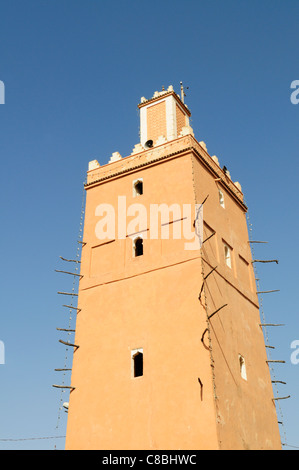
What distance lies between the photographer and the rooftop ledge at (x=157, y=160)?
1814 cm

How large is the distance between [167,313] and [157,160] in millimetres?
5714

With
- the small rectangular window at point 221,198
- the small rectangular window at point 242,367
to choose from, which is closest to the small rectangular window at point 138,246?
the small rectangular window at point 221,198

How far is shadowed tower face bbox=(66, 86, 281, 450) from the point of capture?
552 inches

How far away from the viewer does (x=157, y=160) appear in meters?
18.4

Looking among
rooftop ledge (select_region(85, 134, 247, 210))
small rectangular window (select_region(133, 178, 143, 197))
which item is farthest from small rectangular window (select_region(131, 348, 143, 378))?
rooftop ledge (select_region(85, 134, 247, 210))

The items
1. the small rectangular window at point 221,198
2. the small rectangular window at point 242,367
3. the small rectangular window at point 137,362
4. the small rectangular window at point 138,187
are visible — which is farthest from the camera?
the small rectangular window at point 221,198

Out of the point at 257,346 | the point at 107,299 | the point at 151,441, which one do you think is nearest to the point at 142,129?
the point at 107,299

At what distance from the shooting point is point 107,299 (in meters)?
16.9

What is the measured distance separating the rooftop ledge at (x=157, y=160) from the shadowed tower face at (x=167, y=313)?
0.05 meters

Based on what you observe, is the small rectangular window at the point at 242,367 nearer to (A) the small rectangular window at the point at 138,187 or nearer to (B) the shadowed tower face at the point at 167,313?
(B) the shadowed tower face at the point at 167,313

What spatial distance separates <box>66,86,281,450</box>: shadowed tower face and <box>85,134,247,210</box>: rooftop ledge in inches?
1.9

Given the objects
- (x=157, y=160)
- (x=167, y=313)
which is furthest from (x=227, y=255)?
(x=157, y=160)

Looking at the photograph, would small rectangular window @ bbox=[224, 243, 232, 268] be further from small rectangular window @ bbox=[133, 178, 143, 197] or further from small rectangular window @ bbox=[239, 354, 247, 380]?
small rectangular window @ bbox=[133, 178, 143, 197]

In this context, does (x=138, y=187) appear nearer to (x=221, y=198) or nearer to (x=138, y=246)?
(x=138, y=246)
